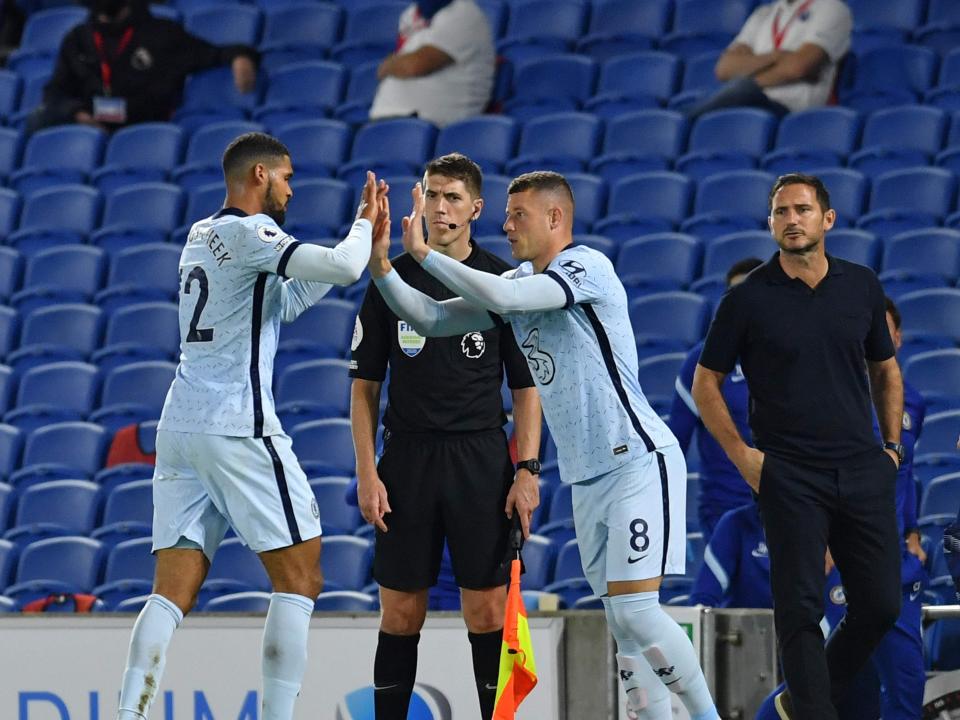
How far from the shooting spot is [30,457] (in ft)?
29.9

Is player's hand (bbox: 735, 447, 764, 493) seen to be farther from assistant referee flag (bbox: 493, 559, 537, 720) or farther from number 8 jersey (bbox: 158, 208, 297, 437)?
number 8 jersey (bbox: 158, 208, 297, 437)

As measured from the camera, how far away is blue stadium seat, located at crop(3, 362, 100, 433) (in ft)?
31.1

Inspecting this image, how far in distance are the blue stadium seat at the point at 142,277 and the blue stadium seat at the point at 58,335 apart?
0.20 m

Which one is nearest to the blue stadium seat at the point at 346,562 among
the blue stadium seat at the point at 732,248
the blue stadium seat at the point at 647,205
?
the blue stadium seat at the point at 732,248

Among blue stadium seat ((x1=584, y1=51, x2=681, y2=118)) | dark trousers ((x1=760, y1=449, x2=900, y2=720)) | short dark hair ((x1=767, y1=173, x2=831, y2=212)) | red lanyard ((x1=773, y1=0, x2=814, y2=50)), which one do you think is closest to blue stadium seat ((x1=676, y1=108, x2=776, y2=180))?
red lanyard ((x1=773, y1=0, x2=814, y2=50))

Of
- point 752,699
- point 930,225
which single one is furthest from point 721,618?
point 930,225

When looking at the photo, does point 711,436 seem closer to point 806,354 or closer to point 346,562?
point 806,354

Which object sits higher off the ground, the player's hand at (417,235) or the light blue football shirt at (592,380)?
the player's hand at (417,235)

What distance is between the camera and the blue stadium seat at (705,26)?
36.6ft

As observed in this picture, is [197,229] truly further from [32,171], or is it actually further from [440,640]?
[32,171]

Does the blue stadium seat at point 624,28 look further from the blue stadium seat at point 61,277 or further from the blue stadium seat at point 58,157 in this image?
the blue stadium seat at point 61,277

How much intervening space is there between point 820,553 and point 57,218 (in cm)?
708

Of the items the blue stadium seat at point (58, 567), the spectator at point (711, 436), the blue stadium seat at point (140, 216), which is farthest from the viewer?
the blue stadium seat at point (140, 216)

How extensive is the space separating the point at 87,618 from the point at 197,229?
6.21 ft
